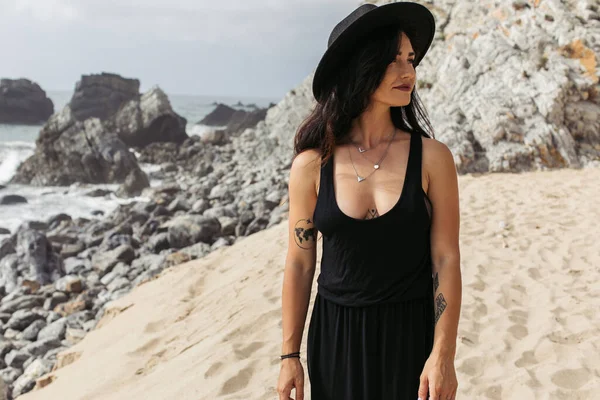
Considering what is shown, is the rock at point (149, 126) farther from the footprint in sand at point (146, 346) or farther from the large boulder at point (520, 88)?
the footprint in sand at point (146, 346)

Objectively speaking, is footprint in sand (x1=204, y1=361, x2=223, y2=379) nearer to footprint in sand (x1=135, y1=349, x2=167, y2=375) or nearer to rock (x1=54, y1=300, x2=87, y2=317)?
footprint in sand (x1=135, y1=349, x2=167, y2=375)

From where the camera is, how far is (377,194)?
1896mm

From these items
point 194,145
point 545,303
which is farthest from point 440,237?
point 194,145

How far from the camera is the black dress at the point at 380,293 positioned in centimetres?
184

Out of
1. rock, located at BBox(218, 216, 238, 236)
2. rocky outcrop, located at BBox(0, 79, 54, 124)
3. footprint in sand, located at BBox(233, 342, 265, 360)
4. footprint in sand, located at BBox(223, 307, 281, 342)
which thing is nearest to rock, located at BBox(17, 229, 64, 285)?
rock, located at BBox(218, 216, 238, 236)

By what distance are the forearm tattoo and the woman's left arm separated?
434 mm

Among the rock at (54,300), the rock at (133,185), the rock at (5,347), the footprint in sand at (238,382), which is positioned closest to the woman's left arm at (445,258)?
the footprint in sand at (238,382)

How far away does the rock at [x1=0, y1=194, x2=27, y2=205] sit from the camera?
18562 millimetres

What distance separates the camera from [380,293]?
1871mm

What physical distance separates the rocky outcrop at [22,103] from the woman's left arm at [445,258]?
5951cm

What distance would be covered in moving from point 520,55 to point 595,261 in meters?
9.01

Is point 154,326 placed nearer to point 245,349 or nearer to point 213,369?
point 245,349

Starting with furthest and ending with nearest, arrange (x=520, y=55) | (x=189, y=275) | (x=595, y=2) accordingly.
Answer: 1. (x=595, y=2)
2. (x=520, y=55)
3. (x=189, y=275)

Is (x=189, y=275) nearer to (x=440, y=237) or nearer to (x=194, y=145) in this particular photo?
(x=440, y=237)
